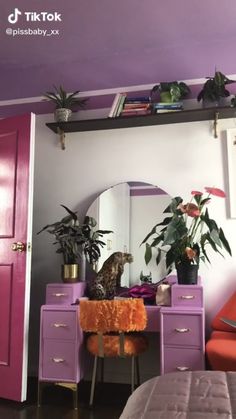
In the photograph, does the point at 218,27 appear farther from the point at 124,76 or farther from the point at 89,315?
the point at 89,315

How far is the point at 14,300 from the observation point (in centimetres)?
245

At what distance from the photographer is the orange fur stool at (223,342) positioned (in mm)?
1906

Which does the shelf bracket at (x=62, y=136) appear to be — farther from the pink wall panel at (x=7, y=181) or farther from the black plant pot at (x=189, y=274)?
the black plant pot at (x=189, y=274)

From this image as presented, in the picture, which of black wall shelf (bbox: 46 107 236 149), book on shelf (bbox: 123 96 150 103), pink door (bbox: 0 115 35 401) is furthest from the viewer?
book on shelf (bbox: 123 96 150 103)

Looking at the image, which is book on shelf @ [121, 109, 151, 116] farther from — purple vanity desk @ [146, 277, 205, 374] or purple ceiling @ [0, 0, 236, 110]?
purple vanity desk @ [146, 277, 205, 374]

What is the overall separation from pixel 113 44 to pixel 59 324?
202cm

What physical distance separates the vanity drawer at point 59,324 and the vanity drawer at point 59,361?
4 centimetres

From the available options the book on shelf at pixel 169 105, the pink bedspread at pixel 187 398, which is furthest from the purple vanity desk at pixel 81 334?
the book on shelf at pixel 169 105

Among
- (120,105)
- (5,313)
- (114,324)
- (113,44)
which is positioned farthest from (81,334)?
(113,44)

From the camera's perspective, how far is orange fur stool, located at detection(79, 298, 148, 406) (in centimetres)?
219

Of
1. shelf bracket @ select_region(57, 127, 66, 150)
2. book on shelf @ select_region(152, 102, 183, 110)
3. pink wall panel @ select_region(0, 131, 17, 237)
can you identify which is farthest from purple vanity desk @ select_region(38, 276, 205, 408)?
book on shelf @ select_region(152, 102, 183, 110)

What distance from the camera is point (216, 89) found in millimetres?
2508

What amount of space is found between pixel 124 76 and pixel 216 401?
2508 mm

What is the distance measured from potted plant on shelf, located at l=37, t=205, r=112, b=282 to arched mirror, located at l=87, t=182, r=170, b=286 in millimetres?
80
